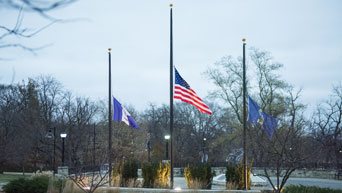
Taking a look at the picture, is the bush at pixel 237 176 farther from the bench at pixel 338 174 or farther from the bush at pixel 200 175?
the bench at pixel 338 174

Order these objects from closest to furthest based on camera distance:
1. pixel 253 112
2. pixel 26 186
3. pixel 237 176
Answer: pixel 26 186, pixel 237 176, pixel 253 112

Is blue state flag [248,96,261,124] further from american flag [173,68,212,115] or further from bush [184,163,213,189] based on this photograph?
bush [184,163,213,189]

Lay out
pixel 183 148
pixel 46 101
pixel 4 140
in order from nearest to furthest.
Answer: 1. pixel 4 140
2. pixel 46 101
3. pixel 183 148

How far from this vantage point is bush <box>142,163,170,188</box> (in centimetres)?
1688

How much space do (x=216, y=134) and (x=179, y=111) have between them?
721 cm

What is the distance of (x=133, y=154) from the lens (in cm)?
4797

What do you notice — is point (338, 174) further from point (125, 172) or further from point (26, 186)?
point (26, 186)

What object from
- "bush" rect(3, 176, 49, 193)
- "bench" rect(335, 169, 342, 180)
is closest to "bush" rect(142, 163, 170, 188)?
"bush" rect(3, 176, 49, 193)

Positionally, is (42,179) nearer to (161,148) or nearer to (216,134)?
(161,148)

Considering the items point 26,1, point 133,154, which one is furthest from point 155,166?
point 133,154

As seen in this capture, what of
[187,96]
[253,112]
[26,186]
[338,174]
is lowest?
[338,174]

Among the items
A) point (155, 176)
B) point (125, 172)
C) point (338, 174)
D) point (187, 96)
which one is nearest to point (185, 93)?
point (187, 96)

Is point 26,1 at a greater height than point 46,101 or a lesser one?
lesser

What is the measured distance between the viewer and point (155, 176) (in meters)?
Answer: 17.1
